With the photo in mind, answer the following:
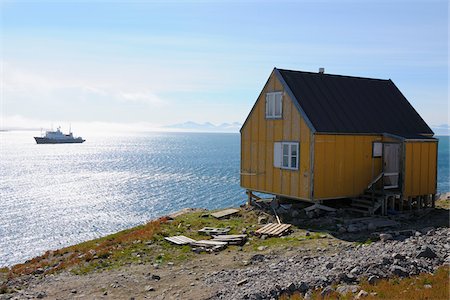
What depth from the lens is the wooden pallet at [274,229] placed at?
A: 21.8 m

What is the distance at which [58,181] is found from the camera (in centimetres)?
8206

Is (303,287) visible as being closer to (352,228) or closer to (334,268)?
(334,268)

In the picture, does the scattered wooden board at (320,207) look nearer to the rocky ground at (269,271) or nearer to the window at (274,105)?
the rocky ground at (269,271)

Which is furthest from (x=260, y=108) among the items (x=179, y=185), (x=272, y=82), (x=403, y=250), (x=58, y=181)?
(x=58, y=181)

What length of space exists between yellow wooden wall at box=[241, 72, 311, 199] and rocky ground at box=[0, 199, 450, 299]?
4.29 m

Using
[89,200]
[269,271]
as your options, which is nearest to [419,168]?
[269,271]

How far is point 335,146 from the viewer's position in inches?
973

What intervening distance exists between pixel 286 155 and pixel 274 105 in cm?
306

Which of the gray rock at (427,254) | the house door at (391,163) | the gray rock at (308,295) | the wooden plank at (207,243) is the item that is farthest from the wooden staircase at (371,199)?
the gray rock at (308,295)

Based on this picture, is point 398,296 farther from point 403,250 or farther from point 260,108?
point 260,108

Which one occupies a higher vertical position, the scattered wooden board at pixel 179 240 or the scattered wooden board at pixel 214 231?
the scattered wooden board at pixel 214 231

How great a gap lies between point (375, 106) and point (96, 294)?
20120 millimetres

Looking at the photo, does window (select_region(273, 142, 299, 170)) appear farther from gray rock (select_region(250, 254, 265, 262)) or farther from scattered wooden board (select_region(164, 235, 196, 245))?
gray rock (select_region(250, 254, 265, 262))

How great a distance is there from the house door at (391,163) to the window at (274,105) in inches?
254
